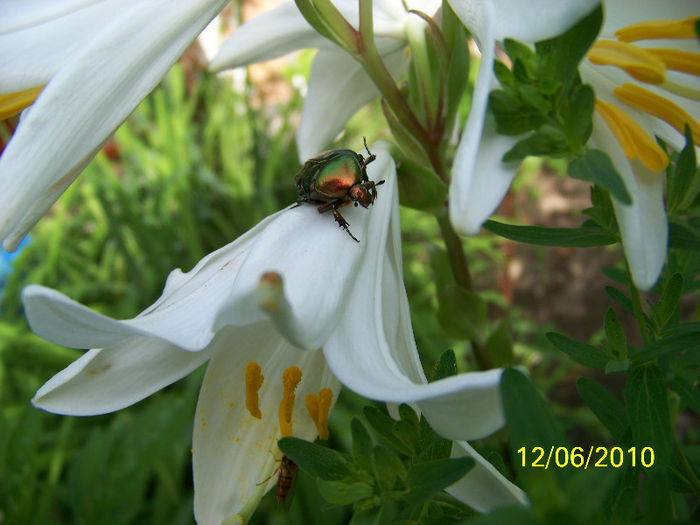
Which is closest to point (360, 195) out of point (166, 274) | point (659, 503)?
point (659, 503)

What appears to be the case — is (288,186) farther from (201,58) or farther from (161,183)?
(201,58)

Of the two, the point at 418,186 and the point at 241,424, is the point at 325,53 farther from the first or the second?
the point at 241,424

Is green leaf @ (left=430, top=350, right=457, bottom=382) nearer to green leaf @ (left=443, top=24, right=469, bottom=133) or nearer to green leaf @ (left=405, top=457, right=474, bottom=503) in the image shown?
green leaf @ (left=405, top=457, right=474, bottom=503)

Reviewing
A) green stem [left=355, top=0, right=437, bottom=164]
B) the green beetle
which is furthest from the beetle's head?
green stem [left=355, top=0, right=437, bottom=164]

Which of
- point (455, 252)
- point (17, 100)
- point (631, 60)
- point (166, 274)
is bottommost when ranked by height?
point (166, 274)

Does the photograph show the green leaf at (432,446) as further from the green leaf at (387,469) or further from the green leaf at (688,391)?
the green leaf at (688,391)

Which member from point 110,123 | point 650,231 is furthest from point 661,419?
point 110,123
